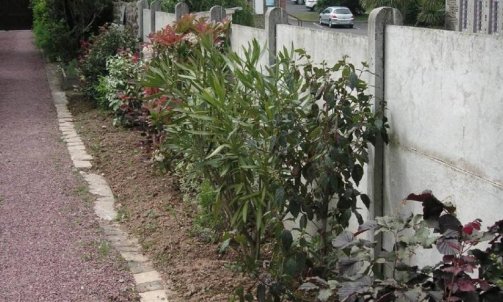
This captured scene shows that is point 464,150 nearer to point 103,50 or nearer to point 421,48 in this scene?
point 421,48

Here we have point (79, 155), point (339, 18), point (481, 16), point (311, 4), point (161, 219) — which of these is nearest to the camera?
point (161, 219)

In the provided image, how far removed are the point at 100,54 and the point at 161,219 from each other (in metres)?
7.14

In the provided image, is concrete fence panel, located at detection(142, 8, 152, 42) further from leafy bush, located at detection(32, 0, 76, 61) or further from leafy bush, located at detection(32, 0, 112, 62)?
leafy bush, located at detection(32, 0, 76, 61)

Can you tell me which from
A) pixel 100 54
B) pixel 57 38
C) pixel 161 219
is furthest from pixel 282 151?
pixel 57 38

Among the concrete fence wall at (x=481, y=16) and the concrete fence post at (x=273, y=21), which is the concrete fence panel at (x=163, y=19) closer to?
the concrete fence wall at (x=481, y=16)

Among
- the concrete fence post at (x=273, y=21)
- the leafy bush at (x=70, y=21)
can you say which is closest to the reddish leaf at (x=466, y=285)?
the concrete fence post at (x=273, y=21)

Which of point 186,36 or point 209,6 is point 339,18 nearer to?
point 209,6

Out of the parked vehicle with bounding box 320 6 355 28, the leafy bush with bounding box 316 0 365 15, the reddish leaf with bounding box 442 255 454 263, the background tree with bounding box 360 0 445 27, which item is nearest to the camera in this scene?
the reddish leaf with bounding box 442 255 454 263

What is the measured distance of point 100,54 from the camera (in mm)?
13180

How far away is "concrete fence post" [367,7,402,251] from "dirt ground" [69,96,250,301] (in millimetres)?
1122

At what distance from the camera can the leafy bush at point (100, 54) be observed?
1320 centimetres

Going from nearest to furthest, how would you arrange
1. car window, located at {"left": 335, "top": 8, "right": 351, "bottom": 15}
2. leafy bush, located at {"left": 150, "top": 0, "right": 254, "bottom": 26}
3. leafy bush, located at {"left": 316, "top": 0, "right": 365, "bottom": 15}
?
leafy bush, located at {"left": 150, "top": 0, "right": 254, "bottom": 26} < car window, located at {"left": 335, "top": 8, "right": 351, "bottom": 15} < leafy bush, located at {"left": 316, "top": 0, "right": 365, "bottom": 15}

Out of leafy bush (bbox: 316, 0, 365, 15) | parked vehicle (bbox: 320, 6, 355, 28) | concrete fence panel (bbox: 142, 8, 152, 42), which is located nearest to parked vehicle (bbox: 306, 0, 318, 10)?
leafy bush (bbox: 316, 0, 365, 15)

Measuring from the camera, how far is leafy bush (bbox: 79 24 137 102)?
13195 mm
